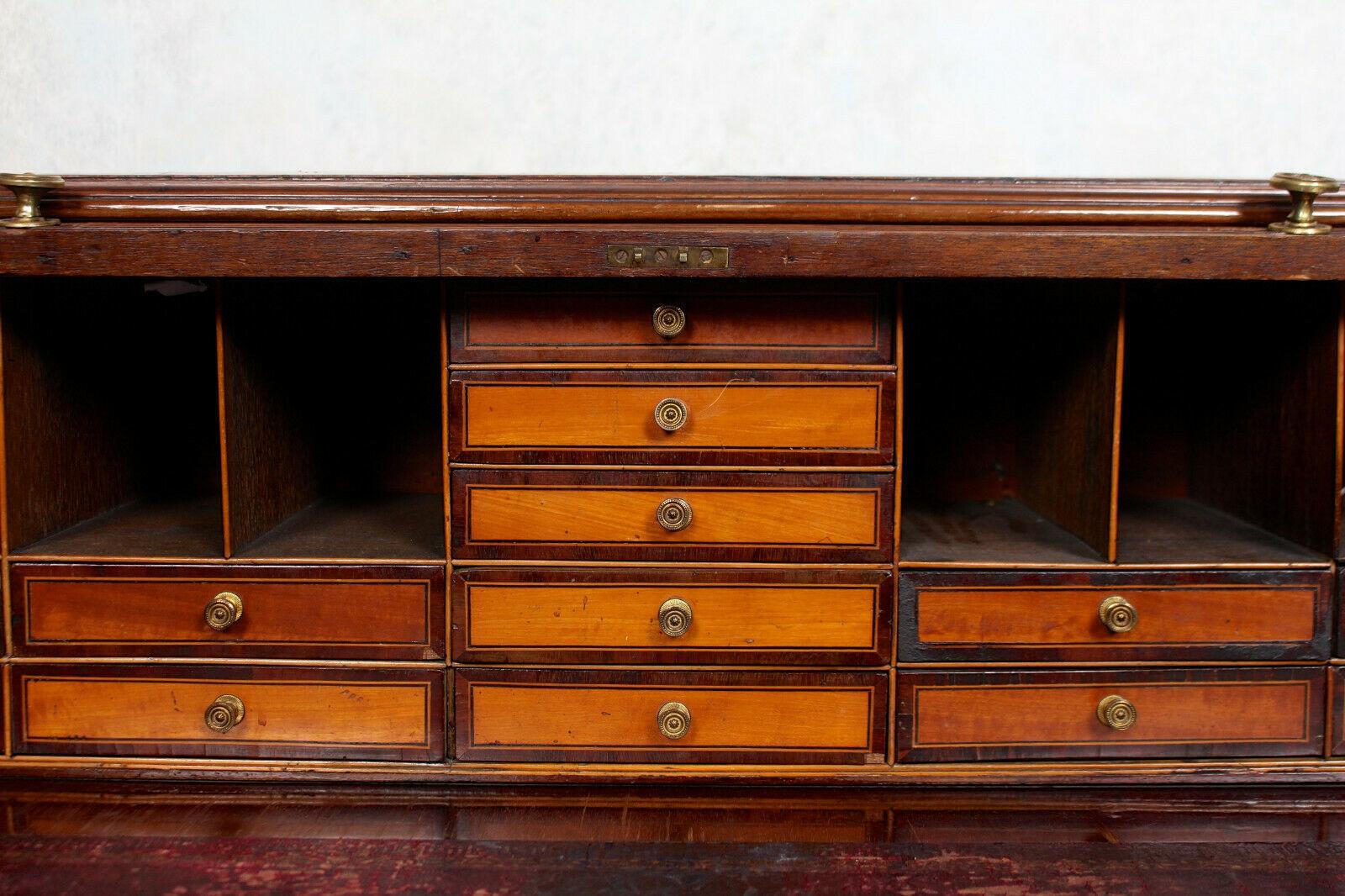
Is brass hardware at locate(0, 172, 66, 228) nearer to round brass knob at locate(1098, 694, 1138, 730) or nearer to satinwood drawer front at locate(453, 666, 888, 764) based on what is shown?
satinwood drawer front at locate(453, 666, 888, 764)

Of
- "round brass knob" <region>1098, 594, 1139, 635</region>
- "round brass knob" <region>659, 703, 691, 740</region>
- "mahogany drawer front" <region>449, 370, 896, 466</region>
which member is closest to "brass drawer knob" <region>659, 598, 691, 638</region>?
"round brass knob" <region>659, 703, 691, 740</region>

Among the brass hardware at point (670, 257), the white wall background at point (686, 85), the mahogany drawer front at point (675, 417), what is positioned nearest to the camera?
the brass hardware at point (670, 257)

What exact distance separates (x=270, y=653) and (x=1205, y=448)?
1934 mm

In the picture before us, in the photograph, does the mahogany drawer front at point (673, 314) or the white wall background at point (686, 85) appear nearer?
the mahogany drawer front at point (673, 314)

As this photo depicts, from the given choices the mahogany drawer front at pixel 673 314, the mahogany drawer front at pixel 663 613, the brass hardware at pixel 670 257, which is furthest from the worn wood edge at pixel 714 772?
the brass hardware at pixel 670 257

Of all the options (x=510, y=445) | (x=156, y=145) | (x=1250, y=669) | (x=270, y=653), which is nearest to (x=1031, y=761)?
(x=1250, y=669)

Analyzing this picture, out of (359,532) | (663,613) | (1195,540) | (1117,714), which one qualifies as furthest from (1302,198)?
(359,532)

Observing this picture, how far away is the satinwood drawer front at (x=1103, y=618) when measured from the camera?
5.90 feet

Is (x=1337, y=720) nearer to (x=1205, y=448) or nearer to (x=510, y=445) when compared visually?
(x=1205, y=448)

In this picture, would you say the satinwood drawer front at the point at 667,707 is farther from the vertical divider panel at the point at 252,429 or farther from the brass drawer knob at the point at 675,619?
the vertical divider panel at the point at 252,429

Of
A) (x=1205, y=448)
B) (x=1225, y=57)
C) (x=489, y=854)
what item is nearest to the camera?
(x=489, y=854)

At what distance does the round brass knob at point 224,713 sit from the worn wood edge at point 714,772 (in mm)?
78

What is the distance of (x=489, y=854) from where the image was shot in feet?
5.43

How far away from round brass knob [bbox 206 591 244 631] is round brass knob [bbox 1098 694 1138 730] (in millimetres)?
1491
